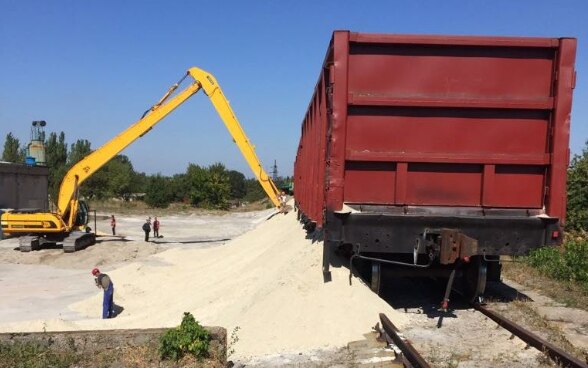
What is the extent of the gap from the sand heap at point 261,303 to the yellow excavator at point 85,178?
8815 mm

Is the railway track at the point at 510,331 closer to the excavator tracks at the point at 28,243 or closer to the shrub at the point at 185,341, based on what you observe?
the shrub at the point at 185,341


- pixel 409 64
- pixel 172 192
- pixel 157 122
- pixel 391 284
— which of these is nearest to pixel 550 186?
pixel 409 64

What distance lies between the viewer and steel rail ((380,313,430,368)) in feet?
15.9

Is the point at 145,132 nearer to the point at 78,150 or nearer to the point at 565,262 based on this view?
the point at 565,262

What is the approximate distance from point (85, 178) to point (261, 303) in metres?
18.3

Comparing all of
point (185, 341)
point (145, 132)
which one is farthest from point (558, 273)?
point (145, 132)

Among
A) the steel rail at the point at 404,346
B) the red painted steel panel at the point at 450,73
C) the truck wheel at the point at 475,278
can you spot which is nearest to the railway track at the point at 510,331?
the steel rail at the point at 404,346

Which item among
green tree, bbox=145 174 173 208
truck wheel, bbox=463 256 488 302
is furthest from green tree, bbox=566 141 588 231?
green tree, bbox=145 174 173 208

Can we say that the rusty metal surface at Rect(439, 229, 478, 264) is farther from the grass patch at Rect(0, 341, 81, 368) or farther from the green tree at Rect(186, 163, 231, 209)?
the green tree at Rect(186, 163, 231, 209)

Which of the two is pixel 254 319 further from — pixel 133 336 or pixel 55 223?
pixel 55 223

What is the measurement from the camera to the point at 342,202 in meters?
6.52

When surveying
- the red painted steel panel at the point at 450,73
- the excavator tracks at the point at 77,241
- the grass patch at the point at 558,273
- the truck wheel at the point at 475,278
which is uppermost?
the red painted steel panel at the point at 450,73

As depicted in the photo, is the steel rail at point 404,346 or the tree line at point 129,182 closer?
the steel rail at point 404,346

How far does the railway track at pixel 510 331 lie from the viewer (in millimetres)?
4883
